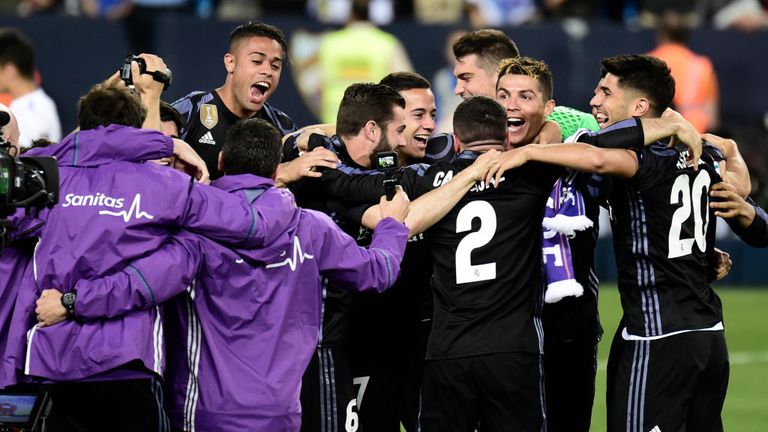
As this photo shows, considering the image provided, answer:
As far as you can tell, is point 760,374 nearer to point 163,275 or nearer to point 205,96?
point 205,96

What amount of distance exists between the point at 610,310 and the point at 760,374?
2858mm

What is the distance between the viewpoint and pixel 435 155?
7.73 meters

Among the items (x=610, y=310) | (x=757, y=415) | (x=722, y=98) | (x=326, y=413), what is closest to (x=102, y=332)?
(x=326, y=413)

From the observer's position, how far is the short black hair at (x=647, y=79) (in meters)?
6.92

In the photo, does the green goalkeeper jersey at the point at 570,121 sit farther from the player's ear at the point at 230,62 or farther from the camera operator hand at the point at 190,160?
the camera operator hand at the point at 190,160

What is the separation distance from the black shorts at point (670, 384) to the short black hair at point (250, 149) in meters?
2.00

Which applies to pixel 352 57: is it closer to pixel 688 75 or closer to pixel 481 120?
pixel 688 75

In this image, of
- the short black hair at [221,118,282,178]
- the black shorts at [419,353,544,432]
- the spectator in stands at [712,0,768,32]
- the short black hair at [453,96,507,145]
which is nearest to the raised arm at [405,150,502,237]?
the short black hair at [453,96,507,145]

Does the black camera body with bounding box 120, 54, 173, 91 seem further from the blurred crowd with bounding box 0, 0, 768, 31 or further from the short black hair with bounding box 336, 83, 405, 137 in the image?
the blurred crowd with bounding box 0, 0, 768, 31

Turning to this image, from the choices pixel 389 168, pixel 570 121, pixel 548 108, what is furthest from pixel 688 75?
pixel 389 168

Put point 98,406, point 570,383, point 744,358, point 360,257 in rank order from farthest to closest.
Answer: point 744,358 → point 570,383 → point 360,257 → point 98,406

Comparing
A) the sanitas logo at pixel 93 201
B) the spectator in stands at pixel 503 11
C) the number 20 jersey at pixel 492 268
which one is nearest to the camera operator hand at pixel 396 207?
the number 20 jersey at pixel 492 268

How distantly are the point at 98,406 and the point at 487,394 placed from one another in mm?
1821

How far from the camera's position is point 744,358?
13.4m
